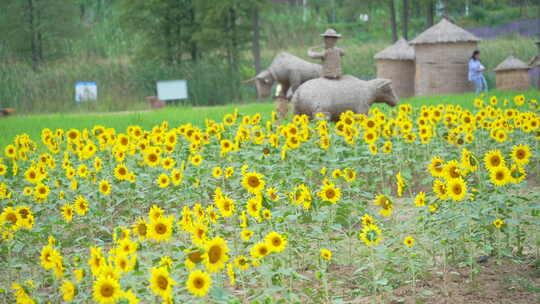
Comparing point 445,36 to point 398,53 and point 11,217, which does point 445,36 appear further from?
point 11,217

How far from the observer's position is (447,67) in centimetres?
1955

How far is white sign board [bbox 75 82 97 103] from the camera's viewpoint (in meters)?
20.5

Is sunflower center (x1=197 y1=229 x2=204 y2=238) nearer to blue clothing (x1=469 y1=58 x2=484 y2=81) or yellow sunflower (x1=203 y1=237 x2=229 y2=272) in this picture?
yellow sunflower (x1=203 y1=237 x2=229 y2=272)

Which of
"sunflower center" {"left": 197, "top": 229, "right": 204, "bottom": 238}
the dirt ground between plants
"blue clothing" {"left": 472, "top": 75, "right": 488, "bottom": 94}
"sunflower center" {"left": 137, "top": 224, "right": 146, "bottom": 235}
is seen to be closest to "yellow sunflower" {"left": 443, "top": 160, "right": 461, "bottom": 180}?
the dirt ground between plants

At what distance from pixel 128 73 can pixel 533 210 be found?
20.9m

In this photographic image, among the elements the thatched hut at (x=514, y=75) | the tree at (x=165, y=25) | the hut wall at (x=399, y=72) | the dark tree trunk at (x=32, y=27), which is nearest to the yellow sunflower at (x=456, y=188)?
the thatched hut at (x=514, y=75)

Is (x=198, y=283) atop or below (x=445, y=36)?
below

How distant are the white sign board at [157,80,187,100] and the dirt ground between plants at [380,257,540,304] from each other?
17.6 m

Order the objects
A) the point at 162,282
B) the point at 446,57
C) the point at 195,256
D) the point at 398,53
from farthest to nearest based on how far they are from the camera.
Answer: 1. the point at 398,53
2. the point at 446,57
3. the point at 195,256
4. the point at 162,282

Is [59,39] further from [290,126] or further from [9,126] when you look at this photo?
[290,126]

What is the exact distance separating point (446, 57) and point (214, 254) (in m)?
17.8

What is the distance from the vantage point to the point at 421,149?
754 centimetres

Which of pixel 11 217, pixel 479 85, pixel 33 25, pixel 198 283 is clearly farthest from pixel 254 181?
pixel 33 25

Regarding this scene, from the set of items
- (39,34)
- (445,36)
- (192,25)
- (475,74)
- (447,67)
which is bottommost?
(475,74)
